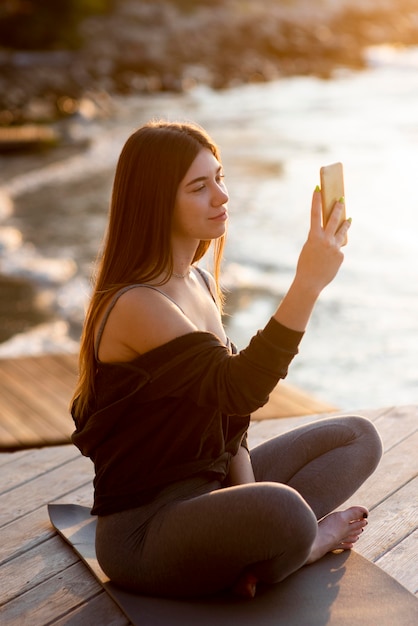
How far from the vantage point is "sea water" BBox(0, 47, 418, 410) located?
603cm

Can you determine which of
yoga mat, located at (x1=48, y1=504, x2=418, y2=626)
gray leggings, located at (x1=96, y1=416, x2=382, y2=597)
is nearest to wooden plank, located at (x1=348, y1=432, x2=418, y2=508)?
yoga mat, located at (x1=48, y1=504, x2=418, y2=626)

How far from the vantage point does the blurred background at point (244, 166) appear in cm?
638

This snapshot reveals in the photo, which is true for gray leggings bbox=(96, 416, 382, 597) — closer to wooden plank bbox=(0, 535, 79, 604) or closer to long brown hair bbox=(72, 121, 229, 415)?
wooden plank bbox=(0, 535, 79, 604)

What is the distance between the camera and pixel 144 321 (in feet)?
6.94

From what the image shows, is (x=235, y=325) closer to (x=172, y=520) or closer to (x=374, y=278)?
(x=374, y=278)

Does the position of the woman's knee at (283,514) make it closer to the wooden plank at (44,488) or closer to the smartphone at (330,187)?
the smartphone at (330,187)

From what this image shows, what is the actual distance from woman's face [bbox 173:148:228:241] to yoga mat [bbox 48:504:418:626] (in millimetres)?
856

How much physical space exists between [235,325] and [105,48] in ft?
110

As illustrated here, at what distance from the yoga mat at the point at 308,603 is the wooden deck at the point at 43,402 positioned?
4.50ft

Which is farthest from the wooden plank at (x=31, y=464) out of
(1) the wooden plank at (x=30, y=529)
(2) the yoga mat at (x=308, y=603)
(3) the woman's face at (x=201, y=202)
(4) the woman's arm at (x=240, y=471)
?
(3) the woman's face at (x=201, y=202)

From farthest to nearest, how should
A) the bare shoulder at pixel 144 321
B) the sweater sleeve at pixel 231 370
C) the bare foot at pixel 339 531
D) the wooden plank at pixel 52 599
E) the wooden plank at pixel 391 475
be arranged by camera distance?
the wooden plank at pixel 391 475
the bare foot at pixel 339 531
the wooden plank at pixel 52 599
the bare shoulder at pixel 144 321
the sweater sleeve at pixel 231 370

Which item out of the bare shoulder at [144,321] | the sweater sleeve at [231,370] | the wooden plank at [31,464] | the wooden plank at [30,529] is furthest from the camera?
the wooden plank at [31,464]

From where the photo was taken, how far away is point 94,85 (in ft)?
92.5

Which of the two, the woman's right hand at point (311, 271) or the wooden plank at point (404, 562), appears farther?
the wooden plank at point (404, 562)
